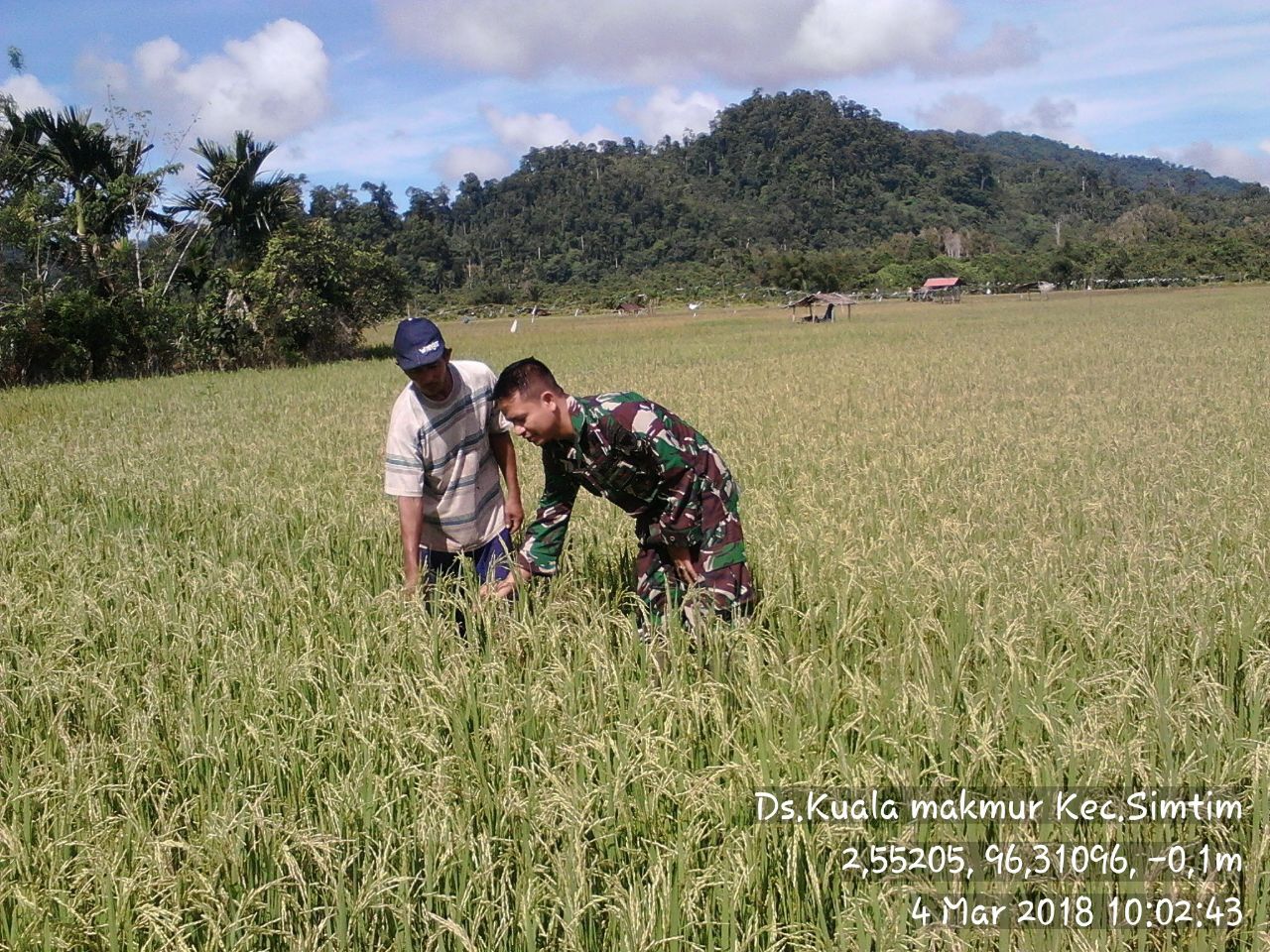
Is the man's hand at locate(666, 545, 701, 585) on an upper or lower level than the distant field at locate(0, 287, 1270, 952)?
upper

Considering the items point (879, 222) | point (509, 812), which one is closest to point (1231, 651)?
point (509, 812)

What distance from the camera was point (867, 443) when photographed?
28.9 feet

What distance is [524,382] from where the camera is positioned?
10.5 ft

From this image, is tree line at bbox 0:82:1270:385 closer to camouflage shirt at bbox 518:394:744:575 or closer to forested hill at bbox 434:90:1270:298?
forested hill at bbox 434:90:1270:298

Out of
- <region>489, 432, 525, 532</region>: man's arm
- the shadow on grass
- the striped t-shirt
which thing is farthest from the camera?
the shadow on grass

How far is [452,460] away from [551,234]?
342 ft

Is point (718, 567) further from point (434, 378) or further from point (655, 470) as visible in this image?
point (434, 378)

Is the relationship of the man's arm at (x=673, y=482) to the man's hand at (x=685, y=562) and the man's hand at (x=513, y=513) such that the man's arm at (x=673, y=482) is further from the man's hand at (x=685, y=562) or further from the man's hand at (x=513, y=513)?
the man's hand at (x=513, y=513)

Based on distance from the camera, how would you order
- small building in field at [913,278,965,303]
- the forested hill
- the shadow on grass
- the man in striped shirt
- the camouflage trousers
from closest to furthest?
the camouflage trousers, the man in striped shirt, the shadow on grass, small building in field at [913,278,965,303], the forested hill

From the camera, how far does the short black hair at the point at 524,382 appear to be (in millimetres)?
3197

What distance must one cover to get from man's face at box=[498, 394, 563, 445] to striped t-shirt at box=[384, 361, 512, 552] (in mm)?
649

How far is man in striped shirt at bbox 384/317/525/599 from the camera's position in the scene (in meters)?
3.80

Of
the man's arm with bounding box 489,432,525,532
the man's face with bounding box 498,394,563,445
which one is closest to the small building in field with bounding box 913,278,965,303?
the man's arm with bounding box 489,432,525,532

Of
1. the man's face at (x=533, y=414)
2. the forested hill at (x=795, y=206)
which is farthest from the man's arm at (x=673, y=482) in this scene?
the forested hill at (x=795, y=206)
